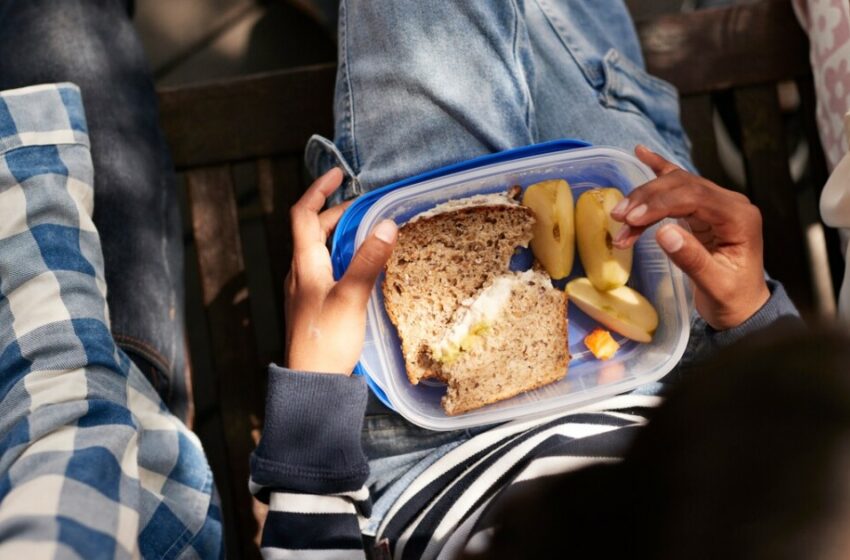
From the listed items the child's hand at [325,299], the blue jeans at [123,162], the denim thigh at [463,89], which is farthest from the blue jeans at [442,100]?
the blue jeans at [123,162]

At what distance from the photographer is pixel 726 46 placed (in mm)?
1036

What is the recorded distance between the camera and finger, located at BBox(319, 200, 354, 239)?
0.84 metres

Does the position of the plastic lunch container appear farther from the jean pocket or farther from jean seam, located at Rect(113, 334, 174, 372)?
jean seam, located at Rect(113, 334, 174, 372)

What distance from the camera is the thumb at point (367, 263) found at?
0.73 metres

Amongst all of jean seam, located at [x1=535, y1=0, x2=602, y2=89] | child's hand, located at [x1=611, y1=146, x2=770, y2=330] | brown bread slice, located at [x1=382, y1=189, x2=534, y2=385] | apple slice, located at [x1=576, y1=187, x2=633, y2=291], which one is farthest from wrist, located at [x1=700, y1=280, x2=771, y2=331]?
jean seam, located at [x1=535, y1=0, x2=602, y2=89]

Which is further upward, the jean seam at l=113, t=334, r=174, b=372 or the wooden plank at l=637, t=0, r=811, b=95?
the wooden plank at l=637, t=0, r=811, b=95

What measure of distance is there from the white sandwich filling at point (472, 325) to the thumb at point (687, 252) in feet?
0.58

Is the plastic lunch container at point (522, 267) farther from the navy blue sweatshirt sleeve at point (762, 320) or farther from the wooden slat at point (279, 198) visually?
the wooden slat at point (279, 198)

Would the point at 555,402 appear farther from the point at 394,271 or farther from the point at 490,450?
the point at 394,271

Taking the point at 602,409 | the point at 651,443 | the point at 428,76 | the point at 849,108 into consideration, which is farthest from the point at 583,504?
the point at 849,108

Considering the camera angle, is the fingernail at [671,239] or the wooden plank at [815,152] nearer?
the fingernail at [671,239]

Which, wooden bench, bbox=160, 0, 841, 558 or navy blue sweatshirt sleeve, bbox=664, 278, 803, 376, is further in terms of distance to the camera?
wooden bench, bbox=160, 0, 841, 558

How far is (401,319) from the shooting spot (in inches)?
32.5

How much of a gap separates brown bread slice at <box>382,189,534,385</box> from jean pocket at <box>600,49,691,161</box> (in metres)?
0.20
